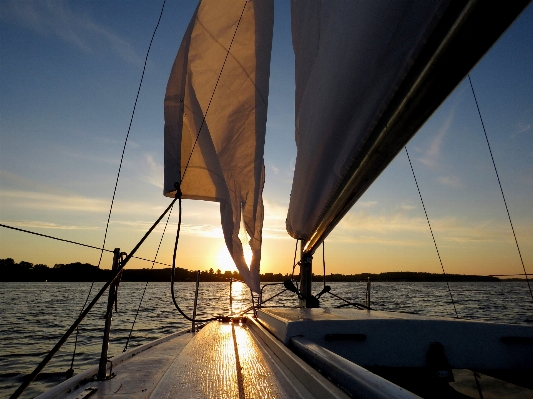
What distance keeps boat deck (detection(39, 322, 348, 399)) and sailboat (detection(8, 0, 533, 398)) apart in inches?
0.5

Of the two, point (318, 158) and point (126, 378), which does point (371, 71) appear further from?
point (126, 378)

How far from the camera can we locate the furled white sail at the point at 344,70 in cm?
146

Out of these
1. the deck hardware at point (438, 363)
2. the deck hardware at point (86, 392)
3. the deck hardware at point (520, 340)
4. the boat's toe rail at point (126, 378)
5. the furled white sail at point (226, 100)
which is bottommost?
the deck hardware at point (86, 392)

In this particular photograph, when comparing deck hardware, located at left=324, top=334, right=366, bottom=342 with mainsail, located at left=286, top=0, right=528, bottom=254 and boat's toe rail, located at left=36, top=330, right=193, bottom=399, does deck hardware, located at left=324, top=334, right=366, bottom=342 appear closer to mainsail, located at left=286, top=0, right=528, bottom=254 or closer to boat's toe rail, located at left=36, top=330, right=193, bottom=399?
mainsail, located at left=286, top=0, right=528, bottom=254

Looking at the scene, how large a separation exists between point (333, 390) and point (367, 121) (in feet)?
4.23

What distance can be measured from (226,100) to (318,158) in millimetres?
1359

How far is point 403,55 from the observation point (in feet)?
4.99

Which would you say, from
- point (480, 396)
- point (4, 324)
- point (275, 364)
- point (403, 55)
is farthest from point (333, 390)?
point (4, 324)

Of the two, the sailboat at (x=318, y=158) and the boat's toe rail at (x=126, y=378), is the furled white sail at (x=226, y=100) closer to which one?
the sailboat at (x=318, y=158)

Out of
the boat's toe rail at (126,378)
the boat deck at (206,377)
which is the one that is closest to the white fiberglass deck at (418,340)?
the boat deck at (206,377)

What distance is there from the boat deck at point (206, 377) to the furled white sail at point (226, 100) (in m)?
1.00

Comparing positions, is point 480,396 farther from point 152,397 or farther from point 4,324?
point 4,324

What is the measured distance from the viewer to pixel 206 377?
201 cm

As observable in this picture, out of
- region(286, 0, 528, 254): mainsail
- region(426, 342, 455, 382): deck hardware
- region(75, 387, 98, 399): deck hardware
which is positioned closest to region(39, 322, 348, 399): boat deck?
region(75, 387, 98, 399): deck hardware
